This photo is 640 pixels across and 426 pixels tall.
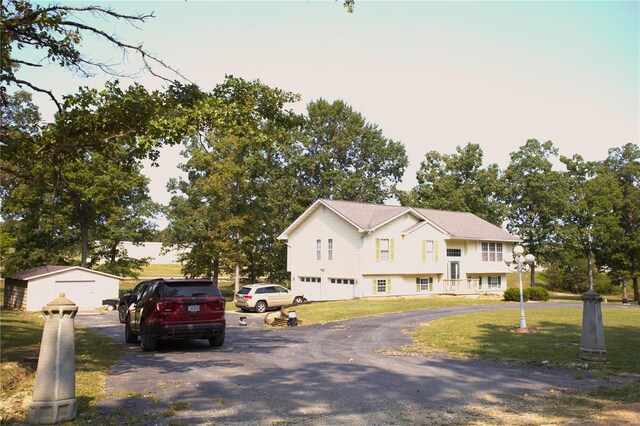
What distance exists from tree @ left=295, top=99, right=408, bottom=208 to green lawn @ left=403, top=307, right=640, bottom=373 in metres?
43.1

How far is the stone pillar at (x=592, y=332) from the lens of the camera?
1218 cm

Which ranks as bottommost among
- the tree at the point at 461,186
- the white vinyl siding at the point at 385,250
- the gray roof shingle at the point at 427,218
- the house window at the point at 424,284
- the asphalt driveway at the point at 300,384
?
the asphalt driveway at the point at 300,384

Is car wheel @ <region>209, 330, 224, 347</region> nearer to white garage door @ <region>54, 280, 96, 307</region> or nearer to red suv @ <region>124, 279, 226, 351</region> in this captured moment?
red suv @ <region>124, 279, 226, 351</region>

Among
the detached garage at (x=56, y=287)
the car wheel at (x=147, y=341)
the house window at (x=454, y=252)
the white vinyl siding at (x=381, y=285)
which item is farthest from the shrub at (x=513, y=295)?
the detached garage at (x=56, y=287)

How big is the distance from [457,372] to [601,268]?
57.6 metres

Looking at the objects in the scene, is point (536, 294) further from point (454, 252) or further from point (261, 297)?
point (261, 297)

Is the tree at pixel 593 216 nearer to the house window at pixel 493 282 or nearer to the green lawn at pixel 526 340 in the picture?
the house window at pixel 493 282

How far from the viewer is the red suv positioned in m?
13.6

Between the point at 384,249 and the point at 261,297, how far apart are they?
12762 mm

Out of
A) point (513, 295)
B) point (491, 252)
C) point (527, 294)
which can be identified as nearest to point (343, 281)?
point (513, 295)

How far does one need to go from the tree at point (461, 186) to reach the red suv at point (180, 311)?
52179mm

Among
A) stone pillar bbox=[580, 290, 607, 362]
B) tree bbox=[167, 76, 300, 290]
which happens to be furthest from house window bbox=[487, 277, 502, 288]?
stone pillar bbox=[580, 290, 607, 362]

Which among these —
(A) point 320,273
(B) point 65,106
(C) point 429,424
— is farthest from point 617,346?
(A) point 320,273

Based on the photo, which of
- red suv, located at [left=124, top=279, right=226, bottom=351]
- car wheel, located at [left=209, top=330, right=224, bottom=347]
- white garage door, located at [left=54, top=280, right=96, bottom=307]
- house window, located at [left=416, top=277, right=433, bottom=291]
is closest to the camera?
red suv, located at [left=124, top=279, right=226, bottom=351]
